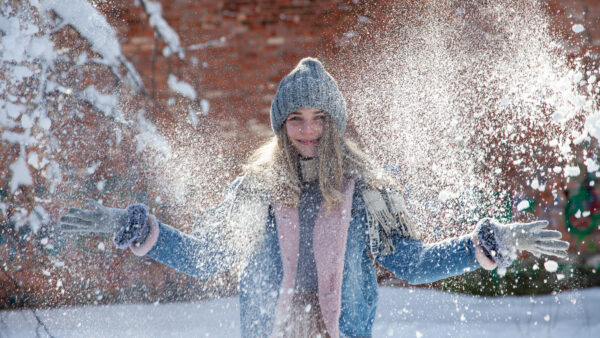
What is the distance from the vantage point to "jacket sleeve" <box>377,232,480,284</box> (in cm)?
190

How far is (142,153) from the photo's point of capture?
4625mm

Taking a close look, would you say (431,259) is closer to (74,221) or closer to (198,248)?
(198,248)

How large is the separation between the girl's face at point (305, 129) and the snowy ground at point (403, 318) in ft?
8.02

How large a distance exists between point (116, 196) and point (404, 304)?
2635mm

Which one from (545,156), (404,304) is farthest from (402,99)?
(404,304)

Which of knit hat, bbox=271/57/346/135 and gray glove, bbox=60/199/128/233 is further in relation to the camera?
knit hat, bbox=271/57/346/135

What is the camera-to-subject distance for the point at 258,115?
4625 mm

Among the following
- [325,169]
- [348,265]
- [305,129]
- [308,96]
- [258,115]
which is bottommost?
[348,265]

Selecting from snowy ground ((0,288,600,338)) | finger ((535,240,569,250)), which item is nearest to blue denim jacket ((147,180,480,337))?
finger ((535,240,569,250))

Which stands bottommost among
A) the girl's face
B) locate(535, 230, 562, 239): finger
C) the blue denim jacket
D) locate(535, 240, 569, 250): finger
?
the blue denim jacket

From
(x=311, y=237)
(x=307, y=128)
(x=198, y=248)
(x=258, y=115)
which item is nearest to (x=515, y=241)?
(x=311, y=237)

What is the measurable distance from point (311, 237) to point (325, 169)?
0.26 meters

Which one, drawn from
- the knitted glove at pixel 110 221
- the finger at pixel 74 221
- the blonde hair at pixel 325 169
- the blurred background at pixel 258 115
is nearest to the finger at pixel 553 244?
the blonde hair at pixel 325 169

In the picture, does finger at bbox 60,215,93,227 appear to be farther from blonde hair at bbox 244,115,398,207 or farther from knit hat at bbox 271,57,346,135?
knit hat at bbox 271,57,346,135
